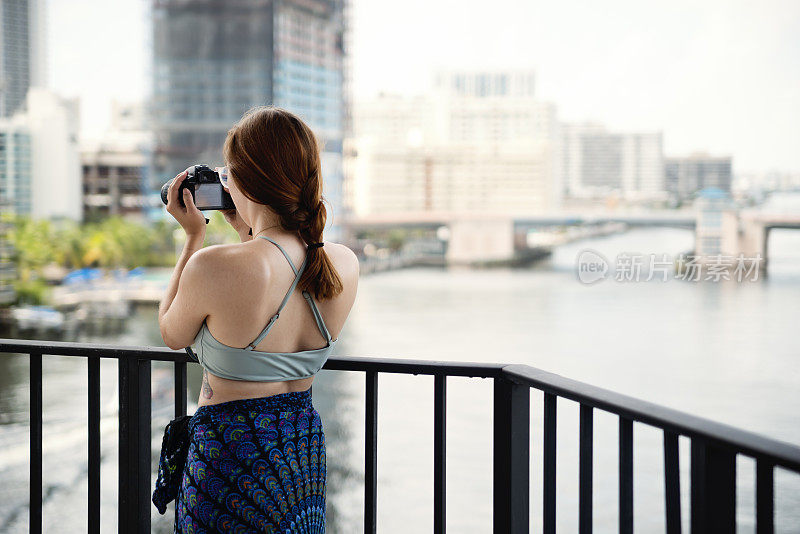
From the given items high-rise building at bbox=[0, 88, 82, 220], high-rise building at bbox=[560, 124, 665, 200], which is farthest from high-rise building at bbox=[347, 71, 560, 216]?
high-rise building at bbox=[0, 88, 82, 220]

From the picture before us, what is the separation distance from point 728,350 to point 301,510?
26947 mm

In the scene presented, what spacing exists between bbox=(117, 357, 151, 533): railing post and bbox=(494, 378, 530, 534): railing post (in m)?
0.61

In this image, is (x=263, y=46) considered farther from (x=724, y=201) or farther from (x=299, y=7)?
(x=724, y=201)

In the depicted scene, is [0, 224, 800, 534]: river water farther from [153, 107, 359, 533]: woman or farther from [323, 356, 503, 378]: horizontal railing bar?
[153, 107, 359, 533]: woman

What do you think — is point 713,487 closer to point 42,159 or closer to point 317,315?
→ point 317,315

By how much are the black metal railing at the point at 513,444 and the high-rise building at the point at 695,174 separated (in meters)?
30.6

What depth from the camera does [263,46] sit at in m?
36.6

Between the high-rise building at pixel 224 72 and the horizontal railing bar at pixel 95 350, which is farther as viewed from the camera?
the high-rise building at pixel 224 72

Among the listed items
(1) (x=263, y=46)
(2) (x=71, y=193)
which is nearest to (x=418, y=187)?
(1) (x=263, y=46)

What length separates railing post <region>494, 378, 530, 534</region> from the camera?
117 cm

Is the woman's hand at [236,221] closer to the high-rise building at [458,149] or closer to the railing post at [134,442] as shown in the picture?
the railing post at [134,442]

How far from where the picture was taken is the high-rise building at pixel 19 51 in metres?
32.7

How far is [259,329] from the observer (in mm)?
952

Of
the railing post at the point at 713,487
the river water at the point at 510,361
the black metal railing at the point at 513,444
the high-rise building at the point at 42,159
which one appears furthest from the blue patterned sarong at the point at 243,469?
the high-rise building at the point at 42,159
